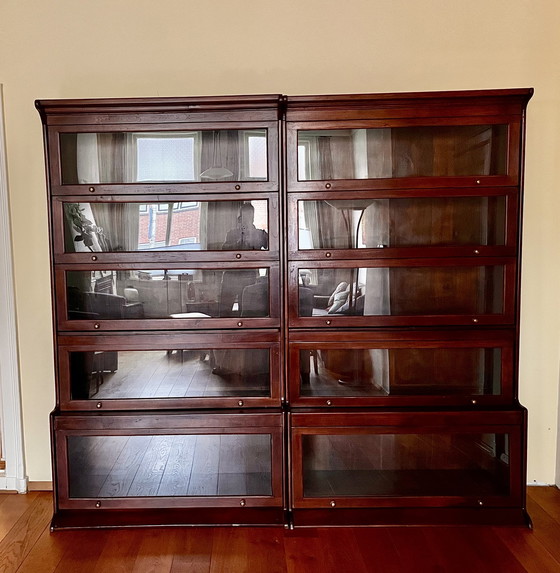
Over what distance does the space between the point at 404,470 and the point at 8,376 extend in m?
2.02

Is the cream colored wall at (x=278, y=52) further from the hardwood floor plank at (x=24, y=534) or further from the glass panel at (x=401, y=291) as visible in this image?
the hardwood floor plank at (x=24, y=534)

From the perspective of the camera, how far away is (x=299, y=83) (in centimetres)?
247

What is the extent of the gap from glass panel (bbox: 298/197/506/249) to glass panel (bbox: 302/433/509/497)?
868 millimetres

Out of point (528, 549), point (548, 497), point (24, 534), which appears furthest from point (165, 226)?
point (548, 497)

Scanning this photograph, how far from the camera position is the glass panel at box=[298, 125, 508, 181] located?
2.15 metres

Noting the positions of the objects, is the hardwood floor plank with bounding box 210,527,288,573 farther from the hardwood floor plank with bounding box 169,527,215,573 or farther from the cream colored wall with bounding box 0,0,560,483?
the cream colored wall with bounding box 0,0,560,483

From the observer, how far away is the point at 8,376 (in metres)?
2.57

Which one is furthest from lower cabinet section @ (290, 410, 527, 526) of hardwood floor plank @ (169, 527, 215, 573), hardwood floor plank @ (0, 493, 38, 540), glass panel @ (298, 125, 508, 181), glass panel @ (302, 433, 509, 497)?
hardwood floor plank @ (0, 493, 38, 540)

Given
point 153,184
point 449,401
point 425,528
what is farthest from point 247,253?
point 425,528

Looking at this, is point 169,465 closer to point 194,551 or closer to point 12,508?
point 194,551

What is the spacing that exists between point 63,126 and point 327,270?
129 cm

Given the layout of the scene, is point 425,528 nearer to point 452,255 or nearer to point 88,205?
point 452,255

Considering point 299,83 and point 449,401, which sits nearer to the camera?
point 449,401

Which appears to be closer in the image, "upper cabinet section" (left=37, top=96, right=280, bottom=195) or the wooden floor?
the wooden floor
